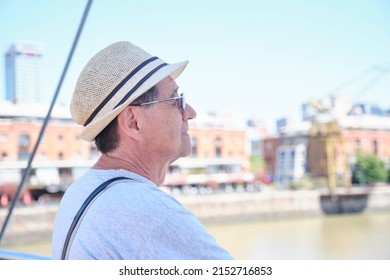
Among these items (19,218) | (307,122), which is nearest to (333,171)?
(307,122)

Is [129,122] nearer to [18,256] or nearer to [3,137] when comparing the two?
[18,256]

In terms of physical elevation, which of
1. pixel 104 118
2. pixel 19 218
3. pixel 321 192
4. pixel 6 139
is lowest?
pixel 321 192

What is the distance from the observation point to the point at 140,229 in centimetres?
34

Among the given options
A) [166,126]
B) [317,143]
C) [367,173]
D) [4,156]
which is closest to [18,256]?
[166,126]

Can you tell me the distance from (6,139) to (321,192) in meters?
6.15

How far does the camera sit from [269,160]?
13.5m

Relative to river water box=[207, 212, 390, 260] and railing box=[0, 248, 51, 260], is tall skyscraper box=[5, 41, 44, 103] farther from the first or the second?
river water box=[207, 212, 390, 260]

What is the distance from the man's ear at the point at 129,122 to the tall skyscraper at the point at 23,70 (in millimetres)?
855

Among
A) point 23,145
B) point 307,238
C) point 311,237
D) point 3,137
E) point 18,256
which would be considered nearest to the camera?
point 18,256

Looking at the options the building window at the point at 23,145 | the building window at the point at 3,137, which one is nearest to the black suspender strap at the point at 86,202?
the building window at the point at 23,145

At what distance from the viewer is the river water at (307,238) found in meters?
5.94

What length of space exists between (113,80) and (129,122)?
0.03 m

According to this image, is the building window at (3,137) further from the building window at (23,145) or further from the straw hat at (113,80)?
the straw hat at (113,80)
